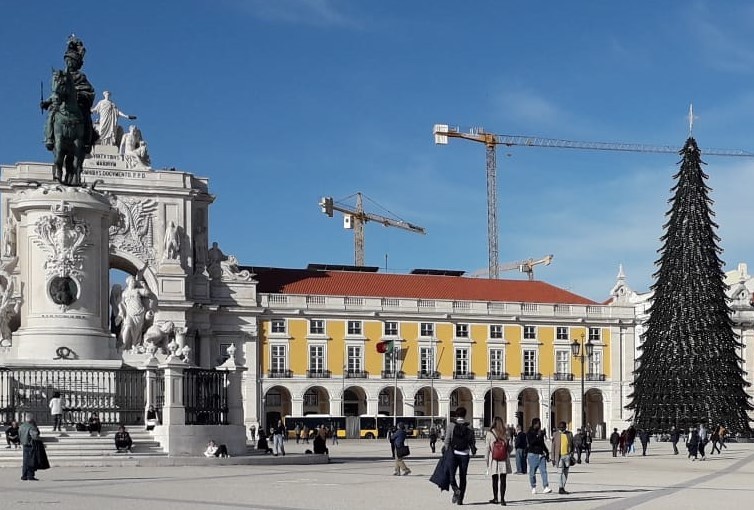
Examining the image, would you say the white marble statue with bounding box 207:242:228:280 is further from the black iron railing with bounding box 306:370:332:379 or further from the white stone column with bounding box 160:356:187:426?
the white stone column with bounding box 160:356:187:426

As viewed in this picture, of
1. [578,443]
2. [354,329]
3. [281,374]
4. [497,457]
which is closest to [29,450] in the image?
[497,457]

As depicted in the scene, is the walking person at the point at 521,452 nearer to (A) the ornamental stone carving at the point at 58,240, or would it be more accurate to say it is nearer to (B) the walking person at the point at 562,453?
(B) the walking person at the point at 562,453

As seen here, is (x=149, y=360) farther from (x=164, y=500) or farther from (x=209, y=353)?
(x=209, y=353)

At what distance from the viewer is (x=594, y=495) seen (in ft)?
84.8

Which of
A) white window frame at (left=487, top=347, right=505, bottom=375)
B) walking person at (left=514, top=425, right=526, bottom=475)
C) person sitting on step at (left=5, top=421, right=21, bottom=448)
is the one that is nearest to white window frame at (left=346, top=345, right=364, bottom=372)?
white window frame at (left=487, top=347, right=505, bottom=375)

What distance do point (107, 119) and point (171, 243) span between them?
8.72 m

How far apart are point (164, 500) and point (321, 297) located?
7310 cm

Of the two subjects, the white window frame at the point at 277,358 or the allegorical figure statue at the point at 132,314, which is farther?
the white window frame at the point at 277,358

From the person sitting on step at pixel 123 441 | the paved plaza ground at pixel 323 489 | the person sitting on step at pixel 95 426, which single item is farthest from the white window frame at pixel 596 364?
the person sitting on step at pixel 123 441

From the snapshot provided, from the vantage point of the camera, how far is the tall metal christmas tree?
6994 cm

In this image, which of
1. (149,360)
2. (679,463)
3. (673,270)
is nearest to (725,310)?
(673,270)

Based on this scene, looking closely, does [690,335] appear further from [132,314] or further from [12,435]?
[12,435]

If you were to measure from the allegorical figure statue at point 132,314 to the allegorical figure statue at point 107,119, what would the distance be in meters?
52.8

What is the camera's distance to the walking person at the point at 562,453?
87.1ft
